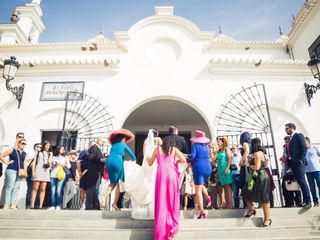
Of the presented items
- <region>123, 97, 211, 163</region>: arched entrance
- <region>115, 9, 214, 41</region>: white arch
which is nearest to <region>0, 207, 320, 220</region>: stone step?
<region>123, 97, 211, 163</region>: arched entrance

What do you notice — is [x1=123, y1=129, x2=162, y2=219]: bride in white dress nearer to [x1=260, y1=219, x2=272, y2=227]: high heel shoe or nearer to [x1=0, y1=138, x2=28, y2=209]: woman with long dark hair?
[x1=260, y1=219, x2=272, y2=227]: high heel shoe

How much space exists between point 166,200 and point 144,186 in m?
0.78

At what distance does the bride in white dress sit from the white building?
3952 mm

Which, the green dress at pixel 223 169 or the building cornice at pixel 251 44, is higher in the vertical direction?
the building cornice at pixel 251 44

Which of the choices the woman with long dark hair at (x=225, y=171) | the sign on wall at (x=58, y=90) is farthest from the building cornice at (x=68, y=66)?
the woman with long dark hair at (x=225, y=171)

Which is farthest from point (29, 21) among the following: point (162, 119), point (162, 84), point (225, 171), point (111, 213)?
point (225, 171)

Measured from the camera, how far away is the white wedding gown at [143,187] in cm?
436

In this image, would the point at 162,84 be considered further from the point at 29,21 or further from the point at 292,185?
the point at 29,21

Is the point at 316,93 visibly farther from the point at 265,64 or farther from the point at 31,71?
the point at 31,71

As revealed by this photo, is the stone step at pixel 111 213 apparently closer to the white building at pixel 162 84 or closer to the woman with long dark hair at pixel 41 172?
the woman with long dark hair at pixel 41 172

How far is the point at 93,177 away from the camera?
18.6 ft

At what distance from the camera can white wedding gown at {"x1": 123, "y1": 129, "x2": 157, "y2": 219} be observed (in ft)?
14.3

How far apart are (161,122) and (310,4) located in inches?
334

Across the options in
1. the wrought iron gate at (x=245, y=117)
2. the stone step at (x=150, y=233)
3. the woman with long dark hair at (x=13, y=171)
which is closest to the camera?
the stone step at (x=150, y=233)
